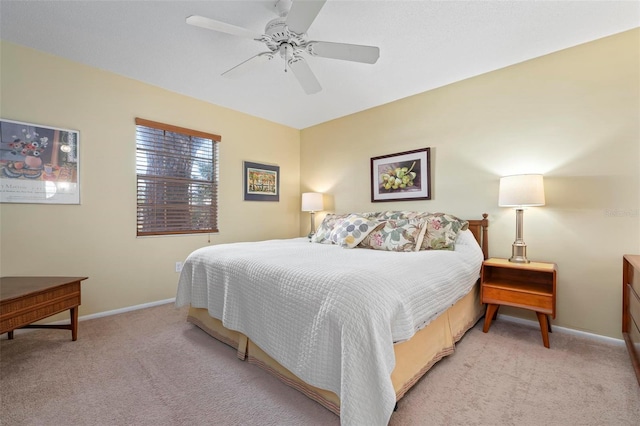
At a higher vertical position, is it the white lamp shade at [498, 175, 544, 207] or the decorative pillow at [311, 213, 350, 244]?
the white lamp shade at [498, 175, 544, 207]

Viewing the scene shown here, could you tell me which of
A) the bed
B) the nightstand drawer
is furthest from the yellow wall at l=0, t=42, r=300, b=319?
the nightstand drawer

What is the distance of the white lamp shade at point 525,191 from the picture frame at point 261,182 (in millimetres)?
2987

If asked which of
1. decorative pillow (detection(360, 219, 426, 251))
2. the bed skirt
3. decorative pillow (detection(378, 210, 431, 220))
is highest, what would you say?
decorative pillow (detection(378, 210, 431, 220))

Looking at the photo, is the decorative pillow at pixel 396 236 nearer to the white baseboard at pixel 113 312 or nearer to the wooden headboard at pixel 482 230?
the wooden headboard at pixel 482 230

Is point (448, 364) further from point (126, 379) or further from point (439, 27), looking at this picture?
point (439, 27)

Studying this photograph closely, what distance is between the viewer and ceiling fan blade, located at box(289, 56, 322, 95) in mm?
2100

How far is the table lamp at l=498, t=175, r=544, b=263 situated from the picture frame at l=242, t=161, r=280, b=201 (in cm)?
294

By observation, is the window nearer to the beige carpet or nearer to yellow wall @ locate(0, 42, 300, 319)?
yellow wall @ locate(0, 42, 300, 319)

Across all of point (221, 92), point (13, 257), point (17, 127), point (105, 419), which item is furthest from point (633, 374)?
point (17, 127)

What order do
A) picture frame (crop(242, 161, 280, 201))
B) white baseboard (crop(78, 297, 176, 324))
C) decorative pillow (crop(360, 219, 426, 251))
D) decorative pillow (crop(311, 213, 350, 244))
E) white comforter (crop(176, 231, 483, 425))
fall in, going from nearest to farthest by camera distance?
white comforter (crop(176, 231, 483, 425)), decorative pillow (crop(360, 219, 426, 251)), white baseboard (crop(78, 297, 176, 324)), decorative pillow (crop(311, 213, 350, 244)), picture frame (crop(242, 161, 280, 201))

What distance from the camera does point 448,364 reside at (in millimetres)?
1854

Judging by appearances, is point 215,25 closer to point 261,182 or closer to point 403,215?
point 403,215

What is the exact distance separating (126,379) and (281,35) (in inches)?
95.7

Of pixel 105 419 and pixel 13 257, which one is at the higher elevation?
pixel 13 257
